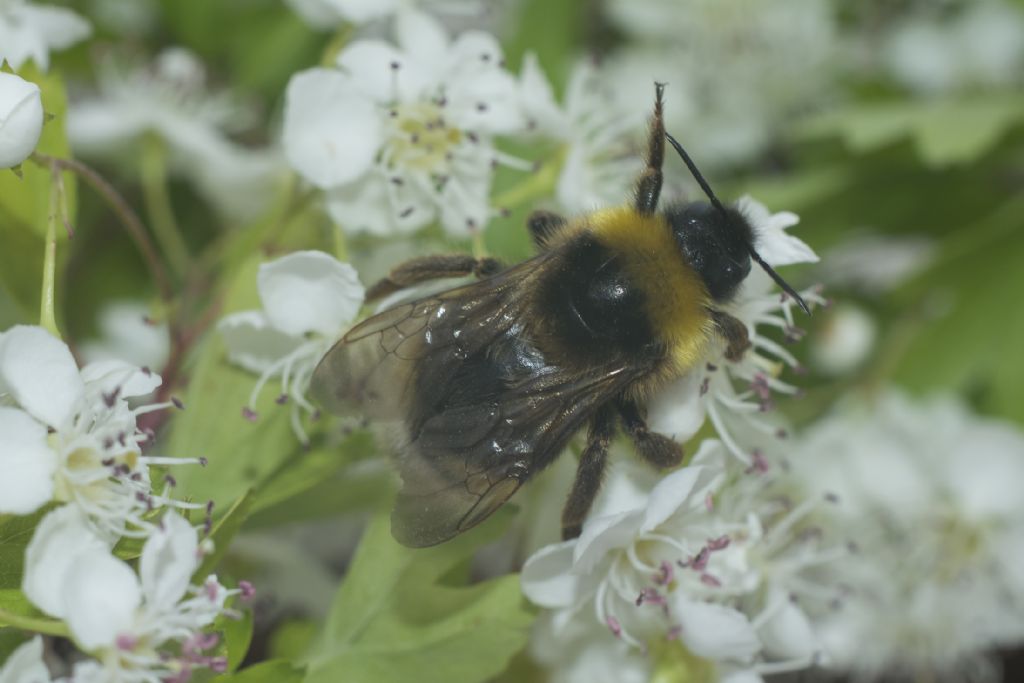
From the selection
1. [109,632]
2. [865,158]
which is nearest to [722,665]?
[109,632]

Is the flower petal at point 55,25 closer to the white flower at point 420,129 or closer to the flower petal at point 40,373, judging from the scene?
the white flower at point 420,129

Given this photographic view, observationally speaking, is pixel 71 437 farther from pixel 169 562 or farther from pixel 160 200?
pixel 160 200

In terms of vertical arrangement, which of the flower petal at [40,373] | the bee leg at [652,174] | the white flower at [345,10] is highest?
the white flower at [345,10]

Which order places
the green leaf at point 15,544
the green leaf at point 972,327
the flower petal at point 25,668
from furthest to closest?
1. the green leaf at point 972,327
2. the green leaf at point 15,544
3. the flower petal at point 25,668

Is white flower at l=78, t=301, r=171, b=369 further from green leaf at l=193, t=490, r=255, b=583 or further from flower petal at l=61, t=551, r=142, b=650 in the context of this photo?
flower petal at l=61, t=551, r=142, b=650

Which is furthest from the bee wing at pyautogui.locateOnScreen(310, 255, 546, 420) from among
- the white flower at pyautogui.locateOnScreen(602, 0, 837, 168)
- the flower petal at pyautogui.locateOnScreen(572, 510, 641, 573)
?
the white flower at pyautogui.locateOnScreen(602, 0, 837, 168)

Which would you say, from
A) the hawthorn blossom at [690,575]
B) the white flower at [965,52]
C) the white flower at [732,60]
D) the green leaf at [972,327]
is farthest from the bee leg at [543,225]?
Result: the white flower at [965,52]
